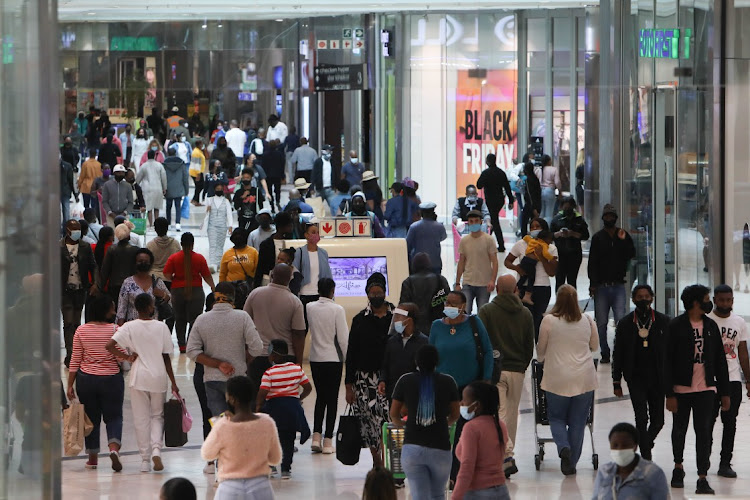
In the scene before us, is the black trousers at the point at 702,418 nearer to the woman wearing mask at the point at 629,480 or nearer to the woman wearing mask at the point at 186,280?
the woman wearing mask at the point at 629,480

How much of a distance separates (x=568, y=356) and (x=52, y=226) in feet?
16.0

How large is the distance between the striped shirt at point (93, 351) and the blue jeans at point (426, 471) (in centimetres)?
296

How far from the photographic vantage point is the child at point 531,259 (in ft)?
49.8

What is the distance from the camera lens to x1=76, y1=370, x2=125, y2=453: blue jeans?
35.4ft

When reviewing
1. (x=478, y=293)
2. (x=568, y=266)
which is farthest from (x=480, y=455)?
(x=568, y=266)

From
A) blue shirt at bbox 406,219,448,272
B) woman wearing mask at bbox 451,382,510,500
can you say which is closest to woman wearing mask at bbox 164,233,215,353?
blue shirt at bbox 406,219,448,272

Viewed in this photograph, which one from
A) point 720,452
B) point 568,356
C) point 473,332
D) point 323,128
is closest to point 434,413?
point 473,332

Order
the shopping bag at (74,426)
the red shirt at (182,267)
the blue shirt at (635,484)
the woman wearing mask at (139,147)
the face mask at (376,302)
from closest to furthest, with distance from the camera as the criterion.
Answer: the blue shirt at (635,484) → the shopping bag at (74,426) → the face mask at (376,302) → the red shirt at (182,267) → the woman wearing mask at (139,147)

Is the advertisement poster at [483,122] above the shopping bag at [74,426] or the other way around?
above

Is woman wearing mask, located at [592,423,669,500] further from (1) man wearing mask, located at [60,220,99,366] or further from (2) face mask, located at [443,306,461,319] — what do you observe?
(1) man wearing mask, located at [60,220,99,366]

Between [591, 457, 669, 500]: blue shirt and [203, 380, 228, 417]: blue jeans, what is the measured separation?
4.14 m

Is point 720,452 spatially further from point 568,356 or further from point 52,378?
point 52,378

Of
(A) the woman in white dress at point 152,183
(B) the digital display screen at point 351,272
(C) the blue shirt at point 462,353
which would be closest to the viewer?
(C) the blue shirt at point 462,353

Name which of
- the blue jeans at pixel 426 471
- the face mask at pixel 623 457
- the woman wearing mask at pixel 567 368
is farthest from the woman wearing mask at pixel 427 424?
the woman wearing mask at pixel 567 368
